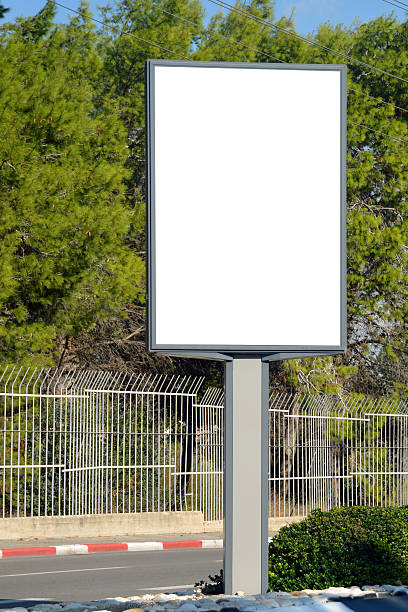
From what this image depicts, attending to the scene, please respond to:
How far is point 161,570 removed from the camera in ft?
44.7

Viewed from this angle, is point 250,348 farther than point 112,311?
No

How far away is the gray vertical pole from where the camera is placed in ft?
27.2

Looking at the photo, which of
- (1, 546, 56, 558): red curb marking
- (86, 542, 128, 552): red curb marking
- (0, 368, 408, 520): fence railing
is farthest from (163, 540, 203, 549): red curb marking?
(1, 546, 56, 558): red curb marking

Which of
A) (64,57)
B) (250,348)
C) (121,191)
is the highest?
(64,57)

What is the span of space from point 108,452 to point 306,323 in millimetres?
10500

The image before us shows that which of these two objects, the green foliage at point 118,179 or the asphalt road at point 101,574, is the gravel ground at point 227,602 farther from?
the green foliage at point 118,179

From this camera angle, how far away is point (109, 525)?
17984 mm

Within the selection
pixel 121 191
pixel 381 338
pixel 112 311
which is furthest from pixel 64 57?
pixel 381 338

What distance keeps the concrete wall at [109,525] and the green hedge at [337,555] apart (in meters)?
8.73

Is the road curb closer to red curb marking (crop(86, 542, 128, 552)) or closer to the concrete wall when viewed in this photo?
red curb marking (crop(86, 542, 128, 552))

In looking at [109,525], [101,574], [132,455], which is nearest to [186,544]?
Result: [109,525]

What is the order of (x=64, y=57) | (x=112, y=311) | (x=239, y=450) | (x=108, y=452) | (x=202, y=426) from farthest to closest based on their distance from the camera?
(x=64, y=57), (x=112, y=311), (x=202, y=426), (x=108, y=452), (x=239, y=450)

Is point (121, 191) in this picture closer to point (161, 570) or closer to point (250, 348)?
point (161, 570)

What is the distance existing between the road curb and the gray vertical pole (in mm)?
7924
